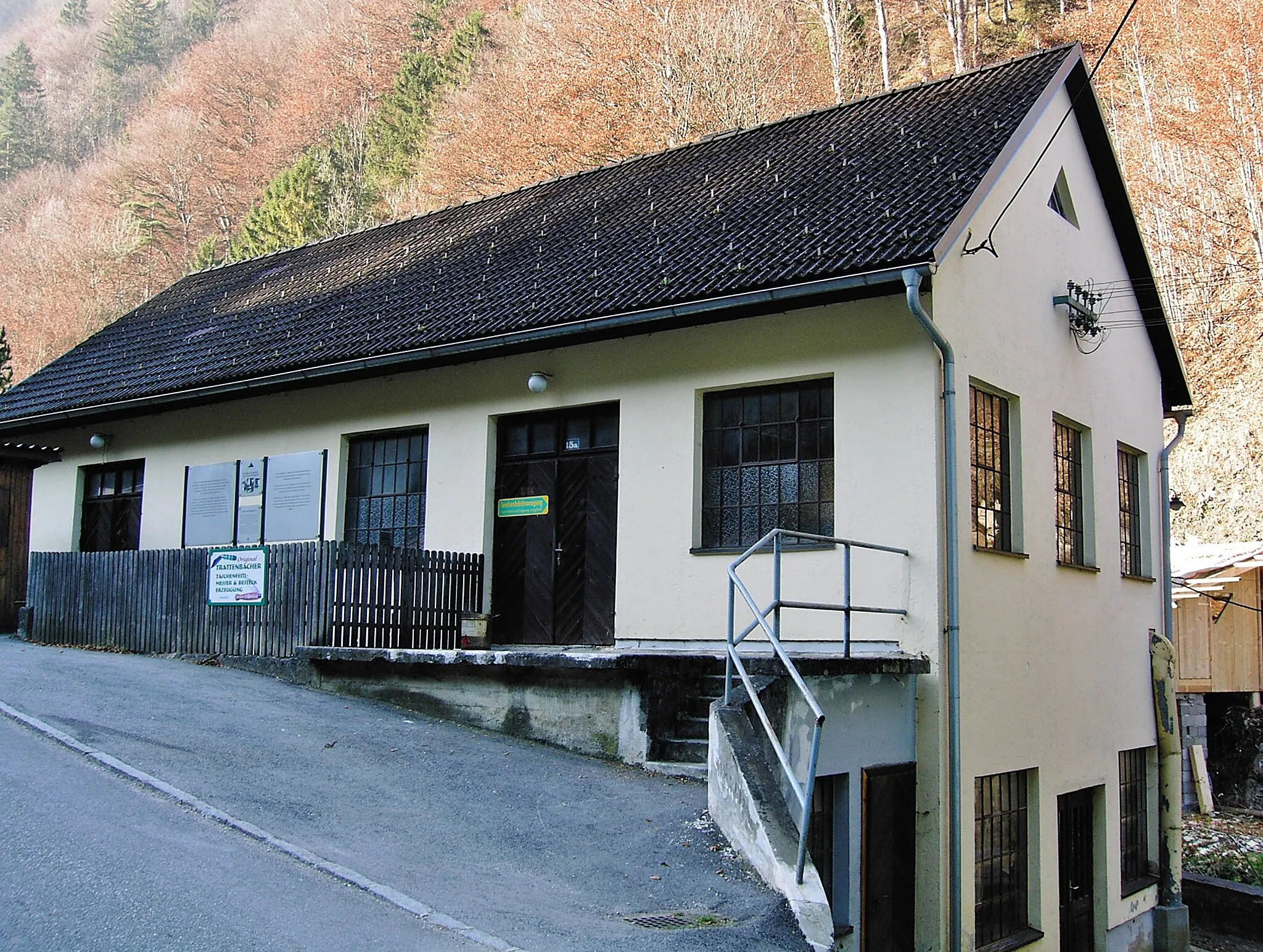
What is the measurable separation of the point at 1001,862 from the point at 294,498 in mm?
9350

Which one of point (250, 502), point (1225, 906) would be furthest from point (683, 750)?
point (1225, 906)

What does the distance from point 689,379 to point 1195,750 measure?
13.2m

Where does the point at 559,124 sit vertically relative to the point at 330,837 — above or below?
above

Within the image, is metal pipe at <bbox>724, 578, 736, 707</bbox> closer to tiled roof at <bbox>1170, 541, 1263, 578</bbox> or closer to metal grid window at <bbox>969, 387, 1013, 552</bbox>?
metal grid window at <bbox>969, 387, 1013, 552</bbox>

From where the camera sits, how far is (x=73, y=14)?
93.6 meters

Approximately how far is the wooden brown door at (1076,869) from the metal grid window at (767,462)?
4.26m

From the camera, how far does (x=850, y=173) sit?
13367mm

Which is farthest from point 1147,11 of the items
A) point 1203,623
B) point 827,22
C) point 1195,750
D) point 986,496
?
point 986,496

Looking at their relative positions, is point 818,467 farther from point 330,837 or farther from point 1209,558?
point 1209,558

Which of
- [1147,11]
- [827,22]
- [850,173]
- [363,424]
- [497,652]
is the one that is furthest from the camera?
[827,22]

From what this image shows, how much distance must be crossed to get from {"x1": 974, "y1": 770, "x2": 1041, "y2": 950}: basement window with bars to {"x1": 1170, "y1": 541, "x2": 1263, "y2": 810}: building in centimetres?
995

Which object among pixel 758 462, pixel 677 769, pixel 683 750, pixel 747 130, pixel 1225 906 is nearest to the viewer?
pixel 677 769

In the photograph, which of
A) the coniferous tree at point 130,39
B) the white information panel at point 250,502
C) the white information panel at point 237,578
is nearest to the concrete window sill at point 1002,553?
the white information panel at point 237,578

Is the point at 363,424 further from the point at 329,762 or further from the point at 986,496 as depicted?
the point at 986,496
